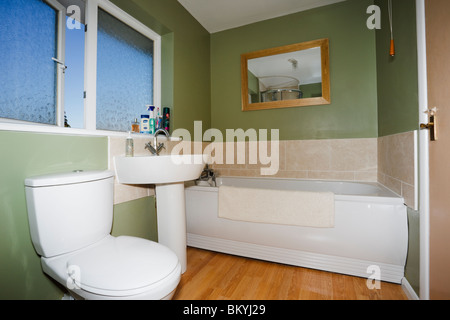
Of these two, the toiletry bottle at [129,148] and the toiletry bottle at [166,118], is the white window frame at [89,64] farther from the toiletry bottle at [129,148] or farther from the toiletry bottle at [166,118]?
the toiletry bottle at [166,118]

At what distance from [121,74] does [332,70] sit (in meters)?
2.05

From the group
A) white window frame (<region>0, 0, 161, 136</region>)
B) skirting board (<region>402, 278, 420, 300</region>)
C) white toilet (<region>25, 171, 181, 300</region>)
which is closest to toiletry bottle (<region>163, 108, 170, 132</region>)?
white window frame (<region>0, 0, 161, 136</region>)

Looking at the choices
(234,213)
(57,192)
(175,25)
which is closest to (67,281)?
(57,192)

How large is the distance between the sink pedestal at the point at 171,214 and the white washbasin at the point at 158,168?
0.20m

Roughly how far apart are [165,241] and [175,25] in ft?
6.51

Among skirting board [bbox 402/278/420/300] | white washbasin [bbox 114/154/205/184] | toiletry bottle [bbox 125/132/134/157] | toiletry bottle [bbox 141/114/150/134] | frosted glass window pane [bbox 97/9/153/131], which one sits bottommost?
skirting board [bbox 402/278/420/300]

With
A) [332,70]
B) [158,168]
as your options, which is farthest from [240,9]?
[158,168]

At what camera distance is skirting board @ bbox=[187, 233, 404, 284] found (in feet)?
4.55

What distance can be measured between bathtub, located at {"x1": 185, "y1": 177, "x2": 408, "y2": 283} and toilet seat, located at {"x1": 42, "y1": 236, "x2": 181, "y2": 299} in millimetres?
805

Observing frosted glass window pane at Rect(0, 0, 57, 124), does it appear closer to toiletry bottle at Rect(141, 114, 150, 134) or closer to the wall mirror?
toiletry bottle at Rect(141, 114, 150, 134)

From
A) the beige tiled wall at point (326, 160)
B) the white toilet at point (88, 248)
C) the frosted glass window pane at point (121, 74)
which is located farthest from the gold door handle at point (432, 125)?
the frosted glass window pane at point (121, 74)

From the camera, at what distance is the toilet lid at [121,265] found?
79 centimetres

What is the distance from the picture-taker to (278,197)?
159 cm
